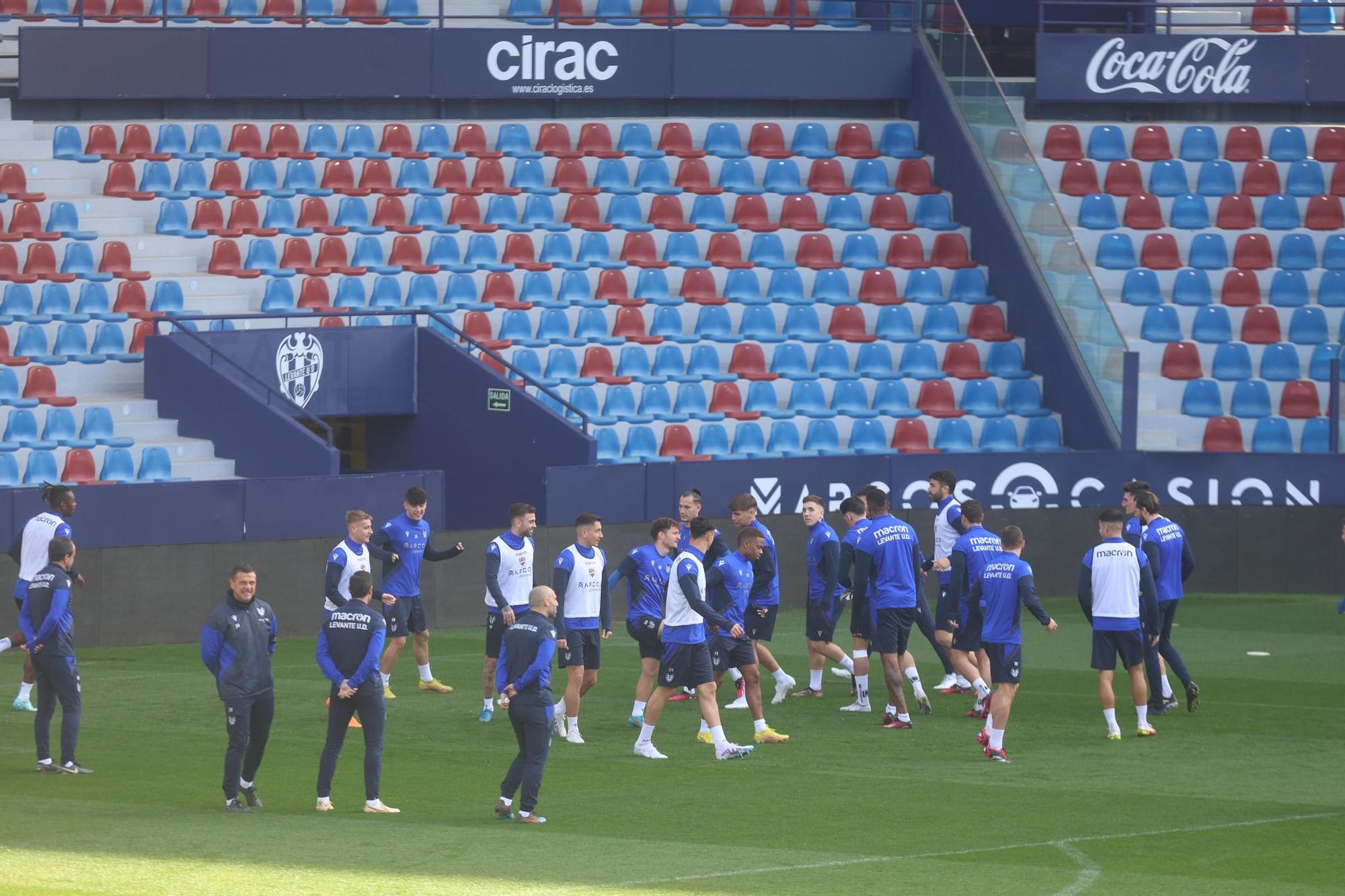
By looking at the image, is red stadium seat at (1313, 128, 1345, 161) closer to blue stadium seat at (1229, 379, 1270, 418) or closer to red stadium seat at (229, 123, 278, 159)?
blue stadium seat at (1229, 379, 1270, 418)

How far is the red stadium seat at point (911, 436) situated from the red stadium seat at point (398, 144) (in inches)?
342

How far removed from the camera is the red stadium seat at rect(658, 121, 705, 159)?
33.0 metres

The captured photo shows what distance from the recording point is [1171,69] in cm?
3369

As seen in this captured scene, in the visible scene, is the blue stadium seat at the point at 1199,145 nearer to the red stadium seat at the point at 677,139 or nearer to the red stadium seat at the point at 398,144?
the red stadium seat at the point at 677,139

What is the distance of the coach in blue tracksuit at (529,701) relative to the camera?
12.9m

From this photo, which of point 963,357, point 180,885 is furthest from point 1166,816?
point 963,357

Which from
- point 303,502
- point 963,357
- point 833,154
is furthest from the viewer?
point 833,154

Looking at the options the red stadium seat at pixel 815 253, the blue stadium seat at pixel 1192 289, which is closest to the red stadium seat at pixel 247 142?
the red stadium seat at pixel 815 253

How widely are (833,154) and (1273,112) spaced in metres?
7.63

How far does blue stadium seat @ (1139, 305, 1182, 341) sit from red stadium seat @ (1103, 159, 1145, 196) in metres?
2.68

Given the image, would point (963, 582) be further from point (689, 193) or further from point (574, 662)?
point (689, 193)

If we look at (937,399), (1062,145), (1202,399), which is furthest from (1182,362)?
(1062,145)

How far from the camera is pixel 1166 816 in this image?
43.3ft

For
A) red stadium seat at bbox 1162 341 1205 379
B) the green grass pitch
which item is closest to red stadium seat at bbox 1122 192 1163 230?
red stadium seat at bbox 1162 341 1205 379
